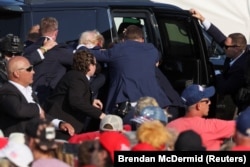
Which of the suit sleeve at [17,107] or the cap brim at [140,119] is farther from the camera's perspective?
the suit sleeve at [17,107]

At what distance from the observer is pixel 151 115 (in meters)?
7.57

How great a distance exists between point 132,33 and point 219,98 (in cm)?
222

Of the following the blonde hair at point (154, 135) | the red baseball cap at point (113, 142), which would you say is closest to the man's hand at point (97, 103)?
the red baseball cap at point (113, 142)

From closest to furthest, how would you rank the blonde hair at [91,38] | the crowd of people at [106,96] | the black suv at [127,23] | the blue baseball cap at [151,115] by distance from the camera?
1. the crowd of people at [106,96]
2. the blue baseball cap at [151,115]
3. the blonde hair at [91,38]
4. the black suv at [127,23]

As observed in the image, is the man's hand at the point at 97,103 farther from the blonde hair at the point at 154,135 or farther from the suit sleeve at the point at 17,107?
the blonde hair at the point at 154,135

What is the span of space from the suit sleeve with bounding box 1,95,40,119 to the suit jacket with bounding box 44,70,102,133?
0.80 metres

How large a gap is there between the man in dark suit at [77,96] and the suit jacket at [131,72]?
0.33 m

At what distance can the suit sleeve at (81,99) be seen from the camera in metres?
8.85

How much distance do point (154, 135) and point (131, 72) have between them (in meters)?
2.70

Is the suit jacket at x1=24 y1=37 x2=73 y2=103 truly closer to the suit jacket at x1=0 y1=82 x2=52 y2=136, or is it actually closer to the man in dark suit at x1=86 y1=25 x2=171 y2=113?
the man in dark suit at x1=86 y1=25 x2=171 y2=113

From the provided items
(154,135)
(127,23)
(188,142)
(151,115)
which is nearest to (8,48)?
(127,23)

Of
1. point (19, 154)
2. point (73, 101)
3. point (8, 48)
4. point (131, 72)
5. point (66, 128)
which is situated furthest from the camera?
point (131, 72)

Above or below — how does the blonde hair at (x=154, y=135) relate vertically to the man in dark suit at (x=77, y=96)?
above

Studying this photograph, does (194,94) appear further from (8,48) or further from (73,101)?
(8,48)
